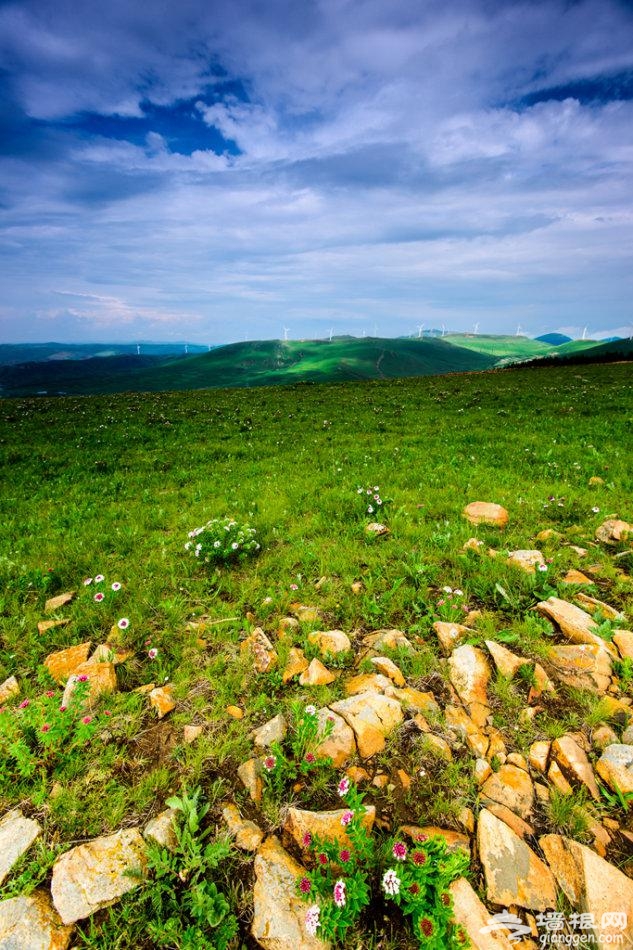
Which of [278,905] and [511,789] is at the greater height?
[511,789]

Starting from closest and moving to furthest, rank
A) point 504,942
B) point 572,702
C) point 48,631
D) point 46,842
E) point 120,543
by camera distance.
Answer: point 504,942
point 46,842
point 572,702
point 48,631
point 120,543

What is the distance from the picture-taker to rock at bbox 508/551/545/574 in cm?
584

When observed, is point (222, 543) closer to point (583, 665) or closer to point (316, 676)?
point (316, 676)

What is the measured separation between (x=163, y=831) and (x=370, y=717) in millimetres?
1897

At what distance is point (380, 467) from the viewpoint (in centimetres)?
1163

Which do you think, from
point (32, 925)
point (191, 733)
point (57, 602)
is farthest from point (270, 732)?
point (57, 602)

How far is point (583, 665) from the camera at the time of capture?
170 inches

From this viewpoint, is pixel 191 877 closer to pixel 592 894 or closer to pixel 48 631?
pixel 592 894

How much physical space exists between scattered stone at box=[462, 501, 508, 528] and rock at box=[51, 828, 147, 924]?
6615 mm

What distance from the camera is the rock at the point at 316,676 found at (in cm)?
445

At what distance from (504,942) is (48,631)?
5510mm

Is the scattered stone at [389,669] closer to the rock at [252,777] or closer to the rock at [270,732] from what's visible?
the rock at [270,732]

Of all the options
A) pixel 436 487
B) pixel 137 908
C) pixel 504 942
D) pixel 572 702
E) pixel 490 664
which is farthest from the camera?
pixel 436 487

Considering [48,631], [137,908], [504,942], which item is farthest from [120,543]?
[504,942]
